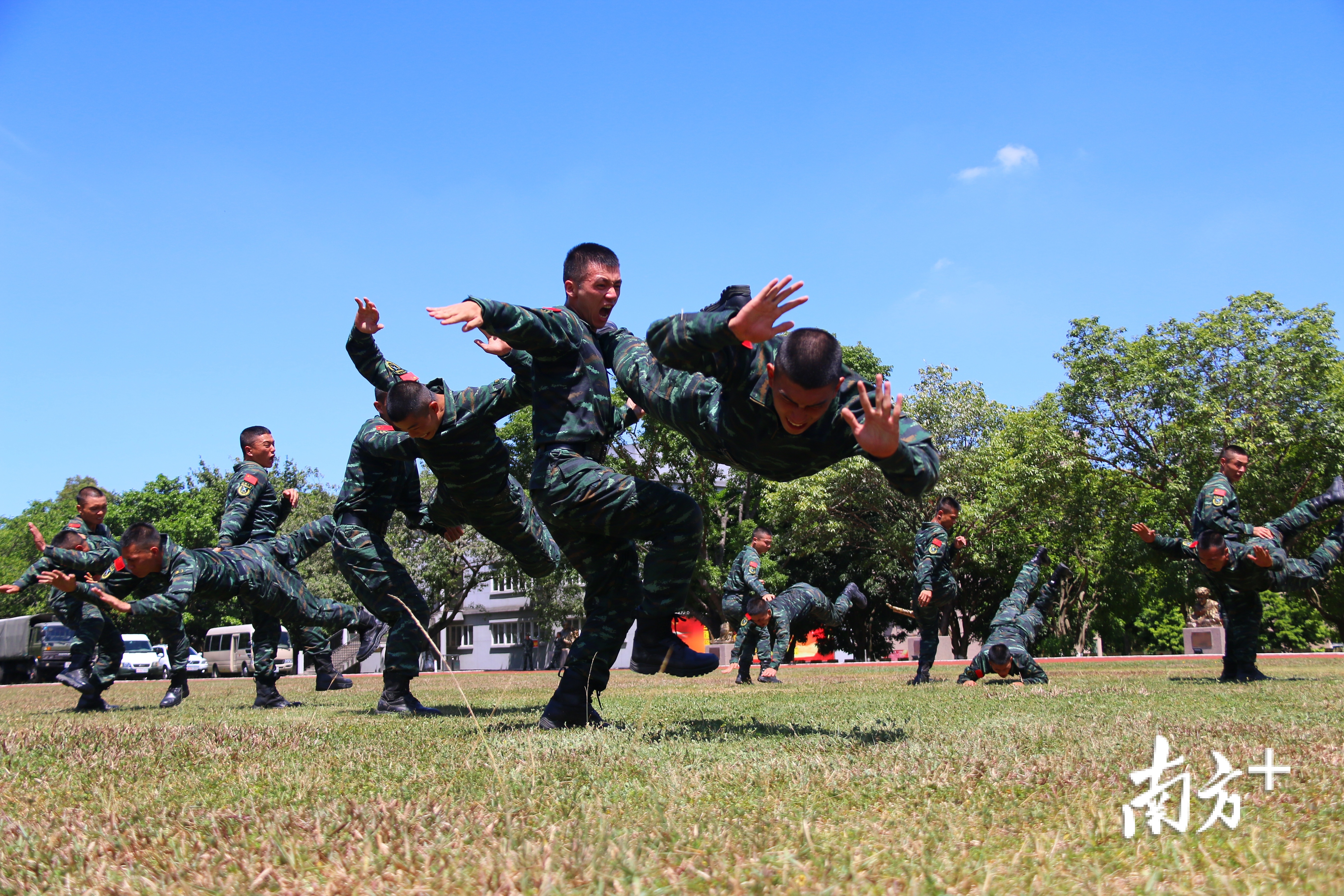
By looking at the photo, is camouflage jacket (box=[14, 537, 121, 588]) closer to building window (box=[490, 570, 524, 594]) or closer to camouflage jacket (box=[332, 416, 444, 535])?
camouflage jacket (box=[332, 416, 444, 535])

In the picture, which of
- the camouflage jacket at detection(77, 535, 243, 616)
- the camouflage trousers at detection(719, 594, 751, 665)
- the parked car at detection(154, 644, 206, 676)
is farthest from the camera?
the parked car at detection(154, 644, 206, 676)

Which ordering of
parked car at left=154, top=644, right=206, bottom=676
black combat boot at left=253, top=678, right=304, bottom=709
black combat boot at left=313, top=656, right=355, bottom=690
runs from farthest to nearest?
parked car at left=154, top=644, right=206, bottom=676, black combat boot at left=313, top=656, right=355, bottom=690, black combat boot at left=253, top=678, right=304, bottom=709

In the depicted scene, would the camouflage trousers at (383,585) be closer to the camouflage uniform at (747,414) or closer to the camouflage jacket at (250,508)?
the camouflage jacket at (250,508)

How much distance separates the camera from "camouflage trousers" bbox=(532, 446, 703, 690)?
517cm

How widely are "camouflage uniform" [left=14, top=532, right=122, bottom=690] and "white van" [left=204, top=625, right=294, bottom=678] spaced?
35.9 meters

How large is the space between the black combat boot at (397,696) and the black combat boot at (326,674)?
5.66 meters

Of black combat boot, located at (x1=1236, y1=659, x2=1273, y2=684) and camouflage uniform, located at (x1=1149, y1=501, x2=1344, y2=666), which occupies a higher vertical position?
camouflage uniform, located at (x1=1149, y1=501, x2=1344, y2=666)

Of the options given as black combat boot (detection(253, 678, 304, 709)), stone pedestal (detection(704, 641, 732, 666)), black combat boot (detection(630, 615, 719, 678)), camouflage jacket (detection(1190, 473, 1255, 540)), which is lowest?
stone pedestal (detection(704, 641, 732, 666))

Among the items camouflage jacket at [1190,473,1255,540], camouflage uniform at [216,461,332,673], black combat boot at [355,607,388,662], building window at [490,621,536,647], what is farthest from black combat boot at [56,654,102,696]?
building window at [490,621,536,647]

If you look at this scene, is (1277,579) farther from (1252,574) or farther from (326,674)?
(326,674)

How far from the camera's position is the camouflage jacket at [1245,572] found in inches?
416

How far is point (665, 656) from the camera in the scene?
5098 mm

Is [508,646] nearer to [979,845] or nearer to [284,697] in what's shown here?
[284,697]

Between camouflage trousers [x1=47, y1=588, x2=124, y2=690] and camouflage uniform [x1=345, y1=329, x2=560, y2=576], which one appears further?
camouflage trousers [x1=47, y1=588, x2=124, y2=690]
